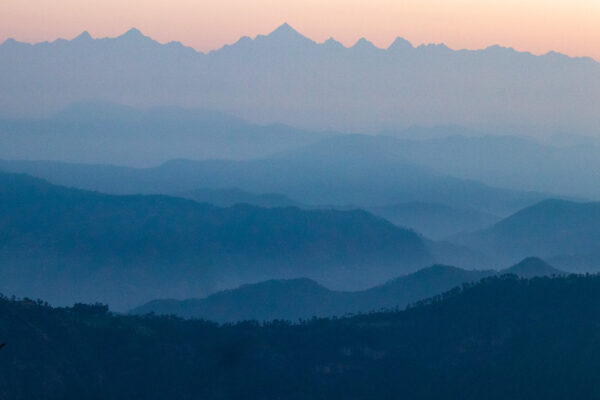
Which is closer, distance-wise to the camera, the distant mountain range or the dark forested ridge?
the dark forested ridge

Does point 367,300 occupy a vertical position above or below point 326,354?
above

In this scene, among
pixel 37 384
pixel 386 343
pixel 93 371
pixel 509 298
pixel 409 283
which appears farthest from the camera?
pixel 409 283

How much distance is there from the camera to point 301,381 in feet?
339

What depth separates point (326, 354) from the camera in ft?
354

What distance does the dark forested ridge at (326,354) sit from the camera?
100 meters

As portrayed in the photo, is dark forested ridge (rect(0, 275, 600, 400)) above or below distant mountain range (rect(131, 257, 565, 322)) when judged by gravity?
below

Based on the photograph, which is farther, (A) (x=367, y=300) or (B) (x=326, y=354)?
(A) (x=367, y=300)

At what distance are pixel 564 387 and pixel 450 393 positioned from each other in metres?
12.6

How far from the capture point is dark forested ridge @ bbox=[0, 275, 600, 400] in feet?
329

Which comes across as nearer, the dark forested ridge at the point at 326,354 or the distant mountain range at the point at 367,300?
the dark forested ridge at the point at 326,354

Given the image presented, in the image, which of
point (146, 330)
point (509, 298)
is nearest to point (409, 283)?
point (509, 298)

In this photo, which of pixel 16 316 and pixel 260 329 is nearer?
pixel 16 316

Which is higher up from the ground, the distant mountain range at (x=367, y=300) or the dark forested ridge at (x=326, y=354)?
the distant mountain range at (x=367, y=300)

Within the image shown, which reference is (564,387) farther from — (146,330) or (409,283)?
(409,283)
